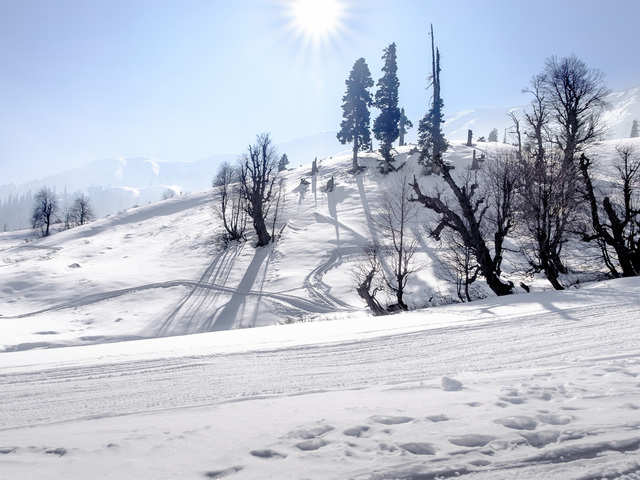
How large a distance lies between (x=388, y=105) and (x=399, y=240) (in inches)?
957

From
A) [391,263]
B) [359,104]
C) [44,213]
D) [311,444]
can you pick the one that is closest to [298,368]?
[311,444]

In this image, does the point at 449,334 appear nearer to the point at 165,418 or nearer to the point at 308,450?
the point at 308,450

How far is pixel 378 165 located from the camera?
40531 millimetres

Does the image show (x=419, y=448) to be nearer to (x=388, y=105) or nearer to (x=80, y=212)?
(x=388, y=105)

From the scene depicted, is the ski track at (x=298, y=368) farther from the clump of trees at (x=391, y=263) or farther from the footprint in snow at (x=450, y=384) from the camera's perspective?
the clump of trees at (x=391, y=263)

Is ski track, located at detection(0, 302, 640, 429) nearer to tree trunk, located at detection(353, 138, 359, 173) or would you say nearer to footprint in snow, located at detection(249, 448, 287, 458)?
footprint in snow, located at detection(249, 448, 287, 458)

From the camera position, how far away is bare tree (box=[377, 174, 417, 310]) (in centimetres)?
1332

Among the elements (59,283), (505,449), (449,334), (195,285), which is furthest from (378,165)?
(505,449)

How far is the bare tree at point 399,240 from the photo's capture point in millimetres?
13320

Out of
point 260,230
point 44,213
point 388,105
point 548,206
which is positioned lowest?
point 548,206

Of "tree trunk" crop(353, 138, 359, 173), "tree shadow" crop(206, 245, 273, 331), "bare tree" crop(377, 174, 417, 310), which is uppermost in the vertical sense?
"tree trunk" crop(353, 138, 359, 173)

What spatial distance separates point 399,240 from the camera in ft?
76.0

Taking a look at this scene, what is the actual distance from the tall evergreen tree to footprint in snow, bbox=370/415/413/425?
39450mm

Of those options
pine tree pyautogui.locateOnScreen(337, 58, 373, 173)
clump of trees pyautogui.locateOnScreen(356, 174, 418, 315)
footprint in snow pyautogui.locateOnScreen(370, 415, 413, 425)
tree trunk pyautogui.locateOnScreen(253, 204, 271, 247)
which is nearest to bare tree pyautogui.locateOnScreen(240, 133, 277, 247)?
tree trunk pyautogui.locateOnScreen(253, 204, 271, 247)
